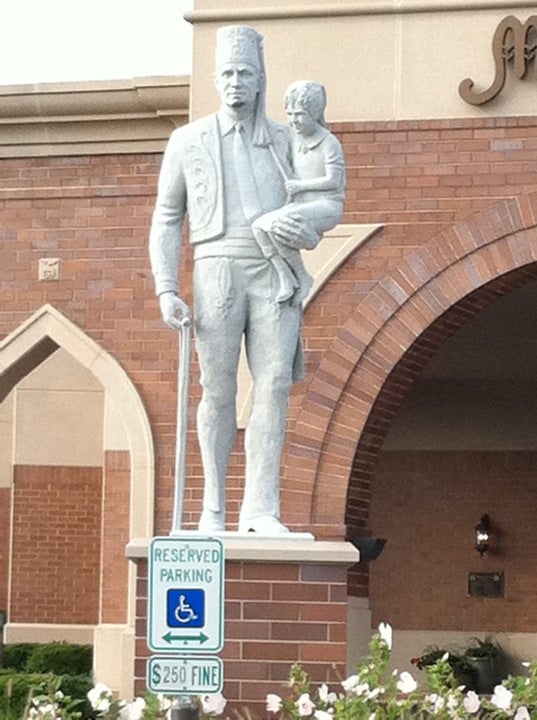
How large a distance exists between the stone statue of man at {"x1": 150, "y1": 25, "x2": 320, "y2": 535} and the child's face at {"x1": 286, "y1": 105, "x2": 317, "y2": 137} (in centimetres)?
11

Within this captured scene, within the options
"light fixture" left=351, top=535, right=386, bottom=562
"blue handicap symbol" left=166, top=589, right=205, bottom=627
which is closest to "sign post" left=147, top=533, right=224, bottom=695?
"blue handicap symbol" left=166, top=589, right=205, bottom=627

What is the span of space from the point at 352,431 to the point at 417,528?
601 centimetres

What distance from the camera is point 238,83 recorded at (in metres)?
8.24

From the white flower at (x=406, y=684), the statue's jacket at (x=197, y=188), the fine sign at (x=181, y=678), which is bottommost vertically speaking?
the white flower at (x=406, y=684)

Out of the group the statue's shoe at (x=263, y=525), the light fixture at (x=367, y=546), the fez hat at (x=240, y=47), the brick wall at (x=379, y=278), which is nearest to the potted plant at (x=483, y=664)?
the brick wall at (x=379, y=278)

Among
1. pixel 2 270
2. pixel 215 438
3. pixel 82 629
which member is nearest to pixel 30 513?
pixel 82 629

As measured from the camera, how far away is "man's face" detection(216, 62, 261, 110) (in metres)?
8.22

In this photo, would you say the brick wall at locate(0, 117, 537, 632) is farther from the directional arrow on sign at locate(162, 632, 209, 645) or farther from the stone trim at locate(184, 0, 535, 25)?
the directional arrow on sign at locate(162, 632, 209, 645)

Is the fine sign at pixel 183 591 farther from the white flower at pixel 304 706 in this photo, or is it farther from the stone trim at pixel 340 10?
the stone trim at pixel 340 10

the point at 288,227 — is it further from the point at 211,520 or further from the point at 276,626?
the point at 276,626

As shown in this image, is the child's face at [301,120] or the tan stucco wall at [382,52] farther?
the tan stucco wall at [382,52]

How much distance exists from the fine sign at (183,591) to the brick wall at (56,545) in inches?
599

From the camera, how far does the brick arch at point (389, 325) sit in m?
12.9

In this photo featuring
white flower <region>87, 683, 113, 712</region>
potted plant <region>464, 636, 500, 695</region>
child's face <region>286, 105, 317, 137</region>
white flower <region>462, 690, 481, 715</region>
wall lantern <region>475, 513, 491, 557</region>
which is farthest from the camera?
wall lantern <region>475, 513, 491, 557</region>
